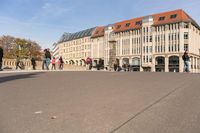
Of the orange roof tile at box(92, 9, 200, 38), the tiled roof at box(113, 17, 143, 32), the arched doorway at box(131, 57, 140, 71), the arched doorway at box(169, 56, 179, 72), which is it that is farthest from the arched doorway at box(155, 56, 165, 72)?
the tiled roof at box(113, 17, 143, 32)

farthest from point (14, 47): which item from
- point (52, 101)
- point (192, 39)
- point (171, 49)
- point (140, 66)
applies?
point (52, 101)

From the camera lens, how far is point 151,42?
8775cm

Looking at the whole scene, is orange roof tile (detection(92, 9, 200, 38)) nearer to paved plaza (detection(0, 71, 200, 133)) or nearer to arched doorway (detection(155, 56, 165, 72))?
arched doorway (detection(155, 56, 165, 72))

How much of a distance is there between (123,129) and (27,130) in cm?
158

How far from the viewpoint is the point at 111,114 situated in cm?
551

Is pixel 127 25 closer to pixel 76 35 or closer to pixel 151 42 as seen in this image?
pixel 151 42

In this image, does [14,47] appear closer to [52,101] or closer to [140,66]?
[140,66]

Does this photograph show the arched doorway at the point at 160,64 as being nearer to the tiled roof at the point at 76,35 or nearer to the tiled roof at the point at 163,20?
the tiled roof at the point at 163,20

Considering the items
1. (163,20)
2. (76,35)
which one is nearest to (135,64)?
(163,20)

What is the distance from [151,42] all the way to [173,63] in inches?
486

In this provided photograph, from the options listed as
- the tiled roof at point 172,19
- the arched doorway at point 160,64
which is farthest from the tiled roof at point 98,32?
the arched doorway at point 160,64

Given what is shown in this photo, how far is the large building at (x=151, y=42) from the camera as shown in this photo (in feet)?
259

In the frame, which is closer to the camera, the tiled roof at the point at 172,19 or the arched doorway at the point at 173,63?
the arched doorway at the point at 173,63

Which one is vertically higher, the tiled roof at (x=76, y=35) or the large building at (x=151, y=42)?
the tiled roof at (x=76, y=35)
